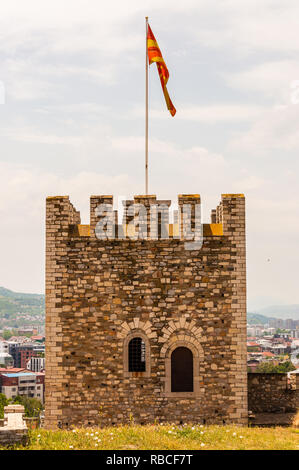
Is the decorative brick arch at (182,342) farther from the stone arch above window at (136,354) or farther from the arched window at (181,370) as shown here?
the stone arch above window at (136,354)

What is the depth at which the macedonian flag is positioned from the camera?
20484mm

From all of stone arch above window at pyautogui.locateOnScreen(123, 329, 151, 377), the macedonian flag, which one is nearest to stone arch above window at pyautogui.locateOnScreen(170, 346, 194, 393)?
stone arch above window at pyautogui.locateOnScreen(123, 329, 151, 377)

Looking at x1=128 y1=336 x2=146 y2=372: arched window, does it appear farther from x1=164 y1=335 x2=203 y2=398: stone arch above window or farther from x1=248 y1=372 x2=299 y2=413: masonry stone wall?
x1=248 y1=372 x2=299 y2=413: masonry stone wall

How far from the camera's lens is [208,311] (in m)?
18.5

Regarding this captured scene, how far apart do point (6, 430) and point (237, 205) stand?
30.9ft

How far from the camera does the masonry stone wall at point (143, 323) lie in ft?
60.0

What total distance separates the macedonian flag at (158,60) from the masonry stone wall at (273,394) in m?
9.73

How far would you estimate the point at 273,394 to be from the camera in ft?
68.2

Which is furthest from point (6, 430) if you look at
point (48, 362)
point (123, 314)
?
point (123, 314)

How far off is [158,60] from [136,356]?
32.2 feet

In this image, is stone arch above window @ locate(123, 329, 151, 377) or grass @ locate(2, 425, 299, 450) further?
stone arch above window @ locate(123, 329, 151, 377)

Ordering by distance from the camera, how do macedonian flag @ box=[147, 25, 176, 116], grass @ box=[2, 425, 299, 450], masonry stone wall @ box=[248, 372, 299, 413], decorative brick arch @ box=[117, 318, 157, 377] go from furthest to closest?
masonry stone wall @ box=[248, 372, 299, 413], macedonian flag @ box=[147, 25, 176, 116], decorative brick arch @ box=[117, 318, 157, 377], grass @ box=[2, 425, 299, 450]

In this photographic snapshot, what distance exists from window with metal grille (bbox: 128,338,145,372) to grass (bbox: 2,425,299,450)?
174cm

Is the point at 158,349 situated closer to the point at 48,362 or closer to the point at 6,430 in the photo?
the point at 48,362
